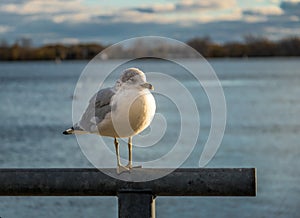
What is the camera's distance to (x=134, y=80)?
4980 mm

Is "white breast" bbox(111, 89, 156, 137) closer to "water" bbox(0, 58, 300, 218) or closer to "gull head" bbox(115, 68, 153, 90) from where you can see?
"gull head" bbox(115, 68, 153, 90)

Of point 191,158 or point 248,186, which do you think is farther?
point 191,158

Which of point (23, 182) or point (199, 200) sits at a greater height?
point (23, 182)

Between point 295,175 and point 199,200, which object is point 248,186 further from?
point 295,175

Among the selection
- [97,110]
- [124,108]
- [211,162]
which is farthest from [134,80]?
[211,162]

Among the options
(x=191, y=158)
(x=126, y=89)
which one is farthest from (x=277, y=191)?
(x=126, y=89)

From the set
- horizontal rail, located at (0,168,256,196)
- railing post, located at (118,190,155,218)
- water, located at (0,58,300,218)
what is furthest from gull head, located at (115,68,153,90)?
water, located at (0,58,300,218)

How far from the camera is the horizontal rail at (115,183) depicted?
424 cm

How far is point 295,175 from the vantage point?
19.9 m

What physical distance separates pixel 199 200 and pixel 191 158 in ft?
16.4

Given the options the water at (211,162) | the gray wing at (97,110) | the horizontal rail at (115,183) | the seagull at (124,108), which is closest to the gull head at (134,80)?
the seagull at (124,108)

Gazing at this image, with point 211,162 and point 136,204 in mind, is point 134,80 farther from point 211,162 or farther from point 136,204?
point 211,162

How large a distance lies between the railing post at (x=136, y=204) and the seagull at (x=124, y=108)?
0.48m

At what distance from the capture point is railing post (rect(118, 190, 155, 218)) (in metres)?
4.22
